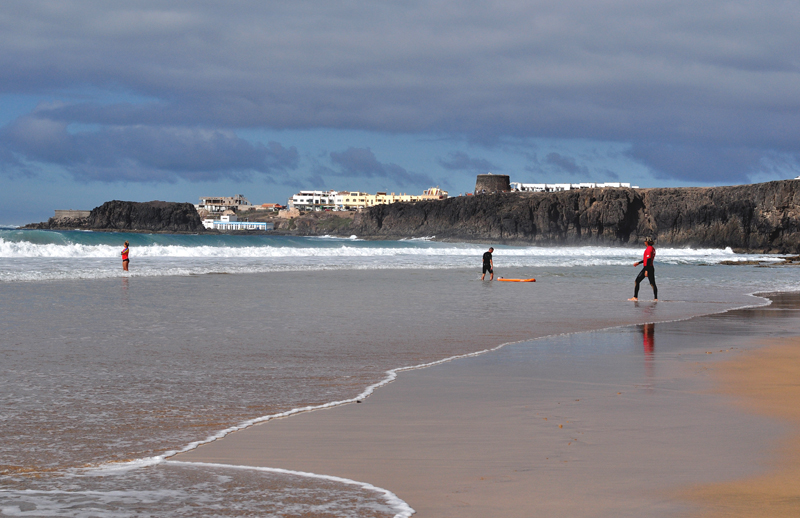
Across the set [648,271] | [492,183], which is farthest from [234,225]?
[648,271]

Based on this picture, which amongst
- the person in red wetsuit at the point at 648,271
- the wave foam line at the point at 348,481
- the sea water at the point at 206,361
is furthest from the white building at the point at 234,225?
the wave foam line at the point at 348,481

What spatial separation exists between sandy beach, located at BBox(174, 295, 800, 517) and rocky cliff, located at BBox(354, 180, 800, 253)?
269ft

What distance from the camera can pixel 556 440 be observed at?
5.11 metres

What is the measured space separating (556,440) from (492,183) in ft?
482

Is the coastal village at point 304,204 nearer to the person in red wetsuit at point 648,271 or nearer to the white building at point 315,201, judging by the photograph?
the white building at point 315,201

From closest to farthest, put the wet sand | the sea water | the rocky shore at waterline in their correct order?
the wet sand
the sea water
the rocky shore at waterline

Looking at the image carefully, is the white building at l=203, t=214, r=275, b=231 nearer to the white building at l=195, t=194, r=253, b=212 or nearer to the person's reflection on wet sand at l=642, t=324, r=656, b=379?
the white building at l=195, t=194, r=253, b=212

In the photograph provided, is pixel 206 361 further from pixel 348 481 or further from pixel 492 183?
pixel 492 183

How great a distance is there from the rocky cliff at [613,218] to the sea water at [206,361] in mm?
72807

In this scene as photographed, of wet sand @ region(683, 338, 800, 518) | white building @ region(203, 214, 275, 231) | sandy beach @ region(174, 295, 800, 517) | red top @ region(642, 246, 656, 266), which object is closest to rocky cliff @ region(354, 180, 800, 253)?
white building @ region(203, 214, 275, 231)

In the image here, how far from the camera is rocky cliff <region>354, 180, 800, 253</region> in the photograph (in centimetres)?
8738

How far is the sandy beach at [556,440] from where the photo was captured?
3971 millimetres

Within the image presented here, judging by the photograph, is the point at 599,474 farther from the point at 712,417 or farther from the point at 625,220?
the point at 625,220

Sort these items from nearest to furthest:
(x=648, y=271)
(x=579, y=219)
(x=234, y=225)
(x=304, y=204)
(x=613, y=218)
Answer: (x=648, y=271)
(x=613, y=218)
(x=579, y=219)
(x=234, y=225)
(x=304, y=204)
